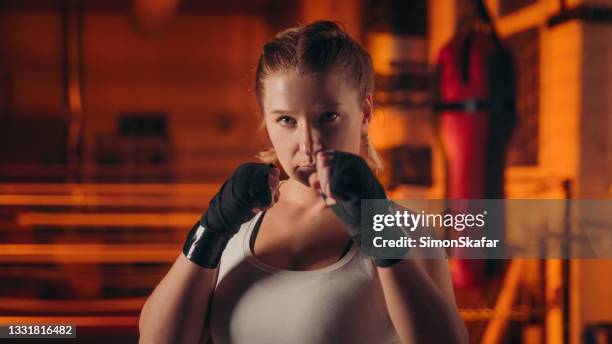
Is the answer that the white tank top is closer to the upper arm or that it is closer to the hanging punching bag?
the upper arm

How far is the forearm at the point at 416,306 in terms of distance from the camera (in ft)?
1.56

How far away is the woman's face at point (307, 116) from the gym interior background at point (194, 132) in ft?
0.34

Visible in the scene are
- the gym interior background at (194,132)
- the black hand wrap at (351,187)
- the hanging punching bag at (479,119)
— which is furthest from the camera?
the gym interior background at (194,132)

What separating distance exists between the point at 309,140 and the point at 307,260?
0.11 metres

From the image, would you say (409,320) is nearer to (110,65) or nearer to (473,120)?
(473,120)

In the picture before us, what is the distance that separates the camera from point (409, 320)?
18.9 inches

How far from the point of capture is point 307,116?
487 mm

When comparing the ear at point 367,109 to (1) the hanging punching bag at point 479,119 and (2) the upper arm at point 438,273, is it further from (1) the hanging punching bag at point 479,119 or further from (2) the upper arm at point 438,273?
(1) the hanging punching bag at point 479,119

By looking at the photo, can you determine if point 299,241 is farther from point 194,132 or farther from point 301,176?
point 194,132

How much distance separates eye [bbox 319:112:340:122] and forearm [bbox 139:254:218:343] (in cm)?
16

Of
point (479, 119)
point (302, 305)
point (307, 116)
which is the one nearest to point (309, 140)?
point (307, 116)

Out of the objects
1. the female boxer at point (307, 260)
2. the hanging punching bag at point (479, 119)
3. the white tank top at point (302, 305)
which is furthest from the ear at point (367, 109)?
the hanging punching bag at point (479, 119)

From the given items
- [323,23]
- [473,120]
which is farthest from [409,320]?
[473,120]

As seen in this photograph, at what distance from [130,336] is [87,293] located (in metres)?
0.85
